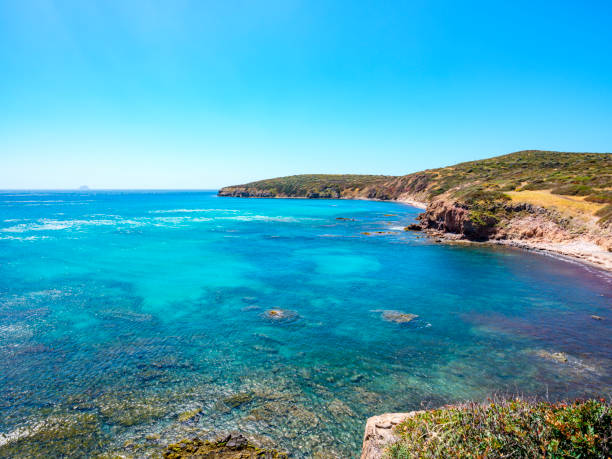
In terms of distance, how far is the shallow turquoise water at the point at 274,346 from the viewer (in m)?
12.1

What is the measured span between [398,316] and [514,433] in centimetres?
1516

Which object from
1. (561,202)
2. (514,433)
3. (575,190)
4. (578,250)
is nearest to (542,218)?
(561,202)

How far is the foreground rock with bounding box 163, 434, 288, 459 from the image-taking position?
10.2m

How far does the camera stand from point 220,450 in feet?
34.1

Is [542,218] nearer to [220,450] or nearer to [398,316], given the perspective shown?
[398,316]

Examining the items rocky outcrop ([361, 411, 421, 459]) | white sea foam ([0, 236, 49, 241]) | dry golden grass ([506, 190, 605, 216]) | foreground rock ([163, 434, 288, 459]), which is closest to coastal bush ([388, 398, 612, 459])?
rocky outcrop ([361, 411, 421, 459])

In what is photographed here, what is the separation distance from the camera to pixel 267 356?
16.9m

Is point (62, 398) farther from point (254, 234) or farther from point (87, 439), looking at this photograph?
→ point (254, 234)

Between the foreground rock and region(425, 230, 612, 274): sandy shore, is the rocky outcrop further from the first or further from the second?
region(425, 230, 612, 274): sandy shore

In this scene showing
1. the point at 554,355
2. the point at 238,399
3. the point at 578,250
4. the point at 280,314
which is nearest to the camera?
the point at 238,399

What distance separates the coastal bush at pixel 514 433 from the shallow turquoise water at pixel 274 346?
13.4 feet

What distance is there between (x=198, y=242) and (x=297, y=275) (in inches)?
1015

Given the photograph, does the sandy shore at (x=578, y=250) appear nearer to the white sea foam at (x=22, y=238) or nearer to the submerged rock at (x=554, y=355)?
the submerged rock at (x=554, y=355)

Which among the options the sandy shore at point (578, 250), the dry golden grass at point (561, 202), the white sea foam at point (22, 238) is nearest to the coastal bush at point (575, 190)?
the dry golden grass at point (561, 202)
